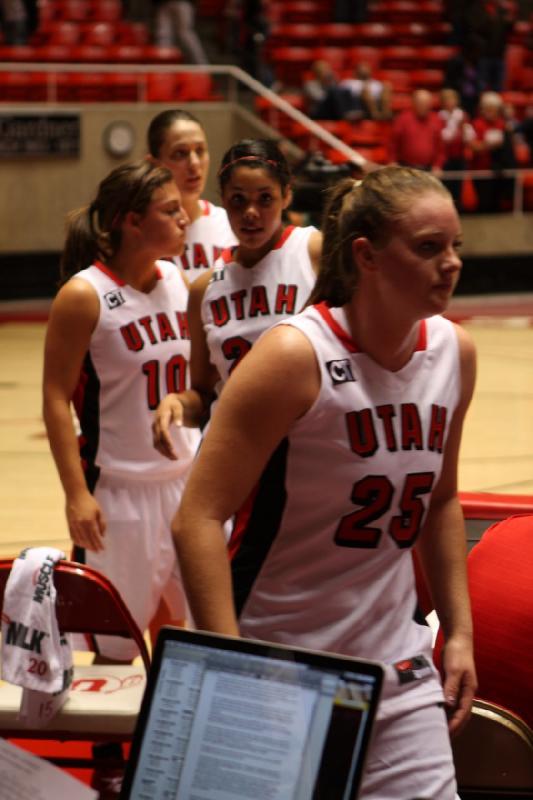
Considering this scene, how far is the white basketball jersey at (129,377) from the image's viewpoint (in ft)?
12.2

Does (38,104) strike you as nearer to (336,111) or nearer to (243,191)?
(336,111)

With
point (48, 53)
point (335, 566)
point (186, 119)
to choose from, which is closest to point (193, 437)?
point (186, 119)

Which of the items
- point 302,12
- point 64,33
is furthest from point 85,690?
point 302,12

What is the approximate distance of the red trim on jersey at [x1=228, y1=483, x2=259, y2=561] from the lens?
A: 2.10m

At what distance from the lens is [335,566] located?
2082mm

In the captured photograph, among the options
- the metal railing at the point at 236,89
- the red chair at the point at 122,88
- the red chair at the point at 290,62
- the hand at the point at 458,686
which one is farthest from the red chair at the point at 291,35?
the hand at the point at 458,686

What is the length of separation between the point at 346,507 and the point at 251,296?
5.29ft

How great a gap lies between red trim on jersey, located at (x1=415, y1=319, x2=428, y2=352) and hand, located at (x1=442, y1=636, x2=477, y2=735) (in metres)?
0.50

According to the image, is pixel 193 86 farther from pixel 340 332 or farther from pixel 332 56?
pixel 340 332

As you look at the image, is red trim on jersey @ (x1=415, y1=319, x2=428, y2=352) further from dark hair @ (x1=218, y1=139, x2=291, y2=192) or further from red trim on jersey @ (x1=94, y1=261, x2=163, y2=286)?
red trim on jersey @ (x1=94, y1=261, x2=163, y2=286)

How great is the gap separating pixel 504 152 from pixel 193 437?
39.7 ft

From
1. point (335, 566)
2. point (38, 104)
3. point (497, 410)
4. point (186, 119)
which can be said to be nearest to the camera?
point (335, 566)

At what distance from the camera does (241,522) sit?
7.01 feet

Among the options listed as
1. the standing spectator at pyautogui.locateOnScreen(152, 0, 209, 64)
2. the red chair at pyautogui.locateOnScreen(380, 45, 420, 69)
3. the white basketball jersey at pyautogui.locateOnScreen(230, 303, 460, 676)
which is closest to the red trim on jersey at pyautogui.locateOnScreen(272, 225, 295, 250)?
the white basketball jersey at pyautogui.locateOnScreen(230, 303, 460, 676)
